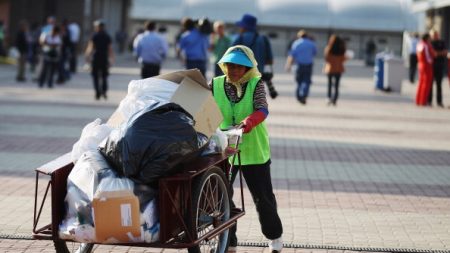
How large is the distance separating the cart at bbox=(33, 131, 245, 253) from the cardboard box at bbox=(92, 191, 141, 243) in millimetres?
125

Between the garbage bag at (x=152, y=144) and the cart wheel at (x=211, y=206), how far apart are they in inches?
8.8

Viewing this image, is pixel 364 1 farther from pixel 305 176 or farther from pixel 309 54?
pixel 305 176

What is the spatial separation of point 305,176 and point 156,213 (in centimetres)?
606

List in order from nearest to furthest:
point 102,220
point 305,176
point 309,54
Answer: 1. point 102,220
2. point 305,176
3. point 309,54

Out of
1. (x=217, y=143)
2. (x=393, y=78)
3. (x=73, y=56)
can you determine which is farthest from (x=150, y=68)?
(x=73, y=56)

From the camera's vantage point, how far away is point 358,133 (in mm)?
17766

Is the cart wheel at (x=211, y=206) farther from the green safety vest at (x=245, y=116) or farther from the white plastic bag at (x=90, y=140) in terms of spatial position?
the white plastic bag at (x=90, y=140)

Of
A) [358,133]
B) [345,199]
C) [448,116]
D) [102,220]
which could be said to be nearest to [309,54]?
[448,116]

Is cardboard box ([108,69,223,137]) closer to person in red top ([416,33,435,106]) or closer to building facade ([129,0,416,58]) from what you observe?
person in red top ([416,33,435,106])

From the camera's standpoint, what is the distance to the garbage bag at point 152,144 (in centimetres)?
628

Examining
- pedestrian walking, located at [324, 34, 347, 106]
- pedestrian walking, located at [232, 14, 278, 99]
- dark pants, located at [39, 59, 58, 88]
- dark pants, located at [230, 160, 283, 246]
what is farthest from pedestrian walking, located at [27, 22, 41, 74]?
Answer: dark pants, located at [230, 160, 283, 246]

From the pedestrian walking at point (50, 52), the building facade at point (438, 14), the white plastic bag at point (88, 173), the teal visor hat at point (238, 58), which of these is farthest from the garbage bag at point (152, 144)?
the building facade at point (438, 14)

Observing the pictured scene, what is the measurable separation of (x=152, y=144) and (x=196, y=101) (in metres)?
0.76

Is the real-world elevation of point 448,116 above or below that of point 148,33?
below
